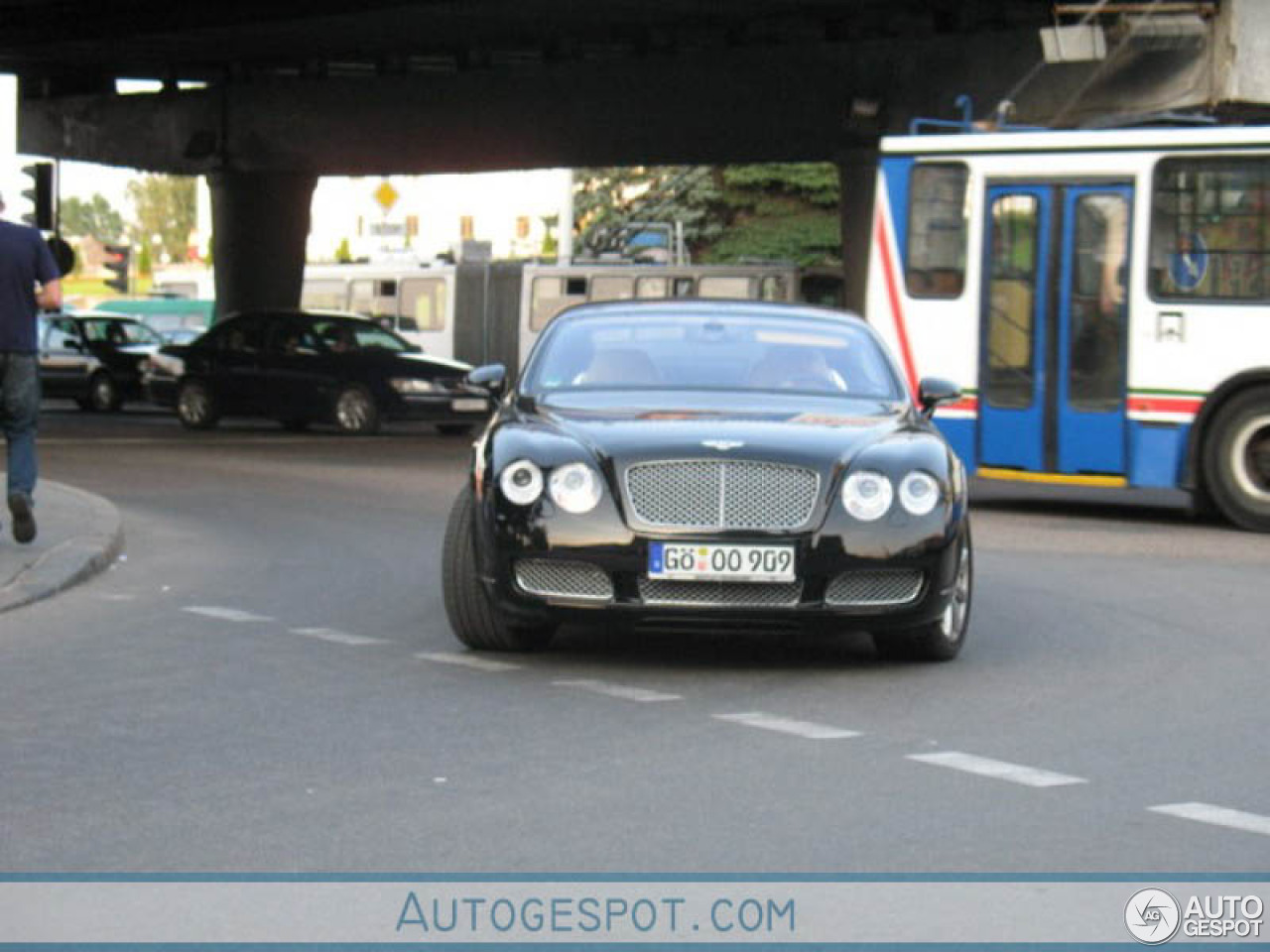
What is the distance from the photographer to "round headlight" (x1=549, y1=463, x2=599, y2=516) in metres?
9.55

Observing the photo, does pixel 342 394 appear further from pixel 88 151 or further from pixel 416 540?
pixel 416 540

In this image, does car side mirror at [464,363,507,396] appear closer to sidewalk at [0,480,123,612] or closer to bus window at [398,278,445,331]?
sidewalk at [0,480,123,612]

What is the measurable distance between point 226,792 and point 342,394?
1048 inches

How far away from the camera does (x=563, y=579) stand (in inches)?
378

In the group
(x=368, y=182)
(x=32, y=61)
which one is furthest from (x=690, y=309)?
(x=368, y=182)

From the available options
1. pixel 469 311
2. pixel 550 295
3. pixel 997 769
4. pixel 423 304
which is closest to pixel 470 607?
pixel 997 769

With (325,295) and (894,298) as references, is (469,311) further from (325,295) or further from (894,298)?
(894,298)

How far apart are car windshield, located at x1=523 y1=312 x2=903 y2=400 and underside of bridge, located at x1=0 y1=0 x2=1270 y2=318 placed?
15.6 meters

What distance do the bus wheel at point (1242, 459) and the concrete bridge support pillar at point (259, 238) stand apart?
2654 centimetres

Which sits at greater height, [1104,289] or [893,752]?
[1104,289]

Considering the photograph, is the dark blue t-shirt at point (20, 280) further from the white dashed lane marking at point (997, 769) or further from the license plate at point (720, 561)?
the white dashed lane marking at point (997, 769)

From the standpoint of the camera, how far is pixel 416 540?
15797 millimetres

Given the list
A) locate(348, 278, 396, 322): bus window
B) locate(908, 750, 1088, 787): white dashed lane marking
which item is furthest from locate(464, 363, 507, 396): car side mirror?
locate(348, 278, 396, 322): bus window

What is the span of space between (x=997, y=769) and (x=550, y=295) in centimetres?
4074
